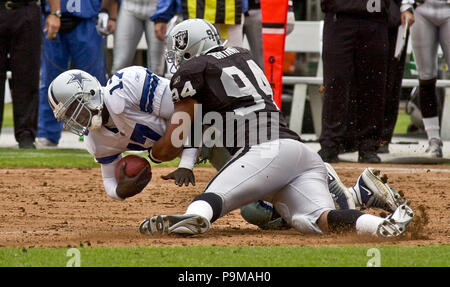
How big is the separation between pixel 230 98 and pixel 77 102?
91cm

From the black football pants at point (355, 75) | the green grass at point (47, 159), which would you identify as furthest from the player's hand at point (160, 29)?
the black football pants at point (355, 75)

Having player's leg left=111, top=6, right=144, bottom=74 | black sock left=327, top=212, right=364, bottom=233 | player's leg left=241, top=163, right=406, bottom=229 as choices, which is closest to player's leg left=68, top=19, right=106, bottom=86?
player's leg left=111, top=6, right=144, bottom=74

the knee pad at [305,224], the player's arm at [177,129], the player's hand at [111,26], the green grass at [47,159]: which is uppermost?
the player's arm at [177,129]

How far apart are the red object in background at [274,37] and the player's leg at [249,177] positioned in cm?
512

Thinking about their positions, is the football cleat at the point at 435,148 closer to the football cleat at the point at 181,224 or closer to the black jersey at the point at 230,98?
the black jersey at the point at 230,98

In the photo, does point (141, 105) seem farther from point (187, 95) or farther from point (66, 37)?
point (66, 37)

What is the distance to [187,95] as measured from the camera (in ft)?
21.2

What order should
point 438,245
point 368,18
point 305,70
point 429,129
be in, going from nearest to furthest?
point 438,245
point 368,18
point 429,129
point 305,70

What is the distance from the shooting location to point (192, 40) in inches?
272

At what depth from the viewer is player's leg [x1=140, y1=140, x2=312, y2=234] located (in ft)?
20.6

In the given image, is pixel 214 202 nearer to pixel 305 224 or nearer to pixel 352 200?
pixel 305 224

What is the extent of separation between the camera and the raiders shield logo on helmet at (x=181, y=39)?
22.7ft

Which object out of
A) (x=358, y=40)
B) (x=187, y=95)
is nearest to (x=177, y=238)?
(x=187, y=95)
